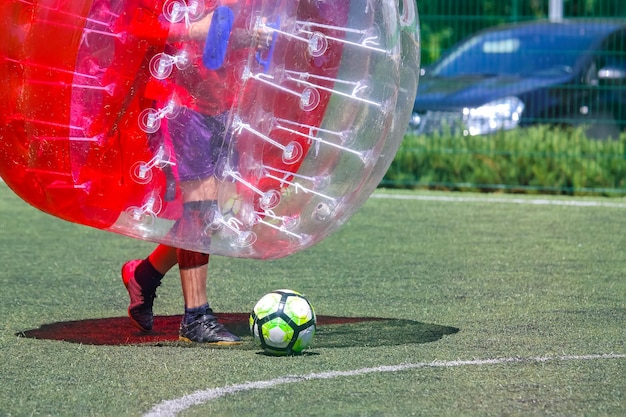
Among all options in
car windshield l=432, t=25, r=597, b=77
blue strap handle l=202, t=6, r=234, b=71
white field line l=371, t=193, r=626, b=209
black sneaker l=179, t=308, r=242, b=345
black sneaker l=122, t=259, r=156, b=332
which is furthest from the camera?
car windshield l=432, t=25, r=597, b=77

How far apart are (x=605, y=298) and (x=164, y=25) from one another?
10.3ft

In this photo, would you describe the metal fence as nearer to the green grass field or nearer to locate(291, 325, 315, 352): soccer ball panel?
the green grass field

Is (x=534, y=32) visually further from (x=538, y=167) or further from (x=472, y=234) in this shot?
(x=472, y=234)

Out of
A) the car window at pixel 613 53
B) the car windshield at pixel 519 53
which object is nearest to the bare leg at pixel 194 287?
the car windshield at pixel 519 53

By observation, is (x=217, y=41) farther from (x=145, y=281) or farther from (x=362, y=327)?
(x=362, y=327)

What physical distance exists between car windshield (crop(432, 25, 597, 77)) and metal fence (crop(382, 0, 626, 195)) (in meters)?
0.01

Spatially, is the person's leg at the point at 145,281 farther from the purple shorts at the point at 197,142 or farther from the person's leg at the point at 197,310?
the purple shorts at the point at 197,142

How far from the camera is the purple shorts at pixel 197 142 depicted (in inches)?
223

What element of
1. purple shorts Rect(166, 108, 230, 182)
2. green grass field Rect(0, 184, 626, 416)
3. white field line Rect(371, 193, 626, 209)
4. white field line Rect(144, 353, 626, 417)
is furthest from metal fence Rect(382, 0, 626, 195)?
purple shorts Rect(166, 108, 230, 182)

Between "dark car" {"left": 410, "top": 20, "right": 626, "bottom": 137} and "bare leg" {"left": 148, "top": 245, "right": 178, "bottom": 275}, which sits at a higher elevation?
"dark car" {"left": 410, "top": 20, "right": 626, "bottom": 137}

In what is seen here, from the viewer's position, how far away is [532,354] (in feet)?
19.2

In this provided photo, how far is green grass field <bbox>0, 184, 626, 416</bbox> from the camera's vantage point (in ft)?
16.4

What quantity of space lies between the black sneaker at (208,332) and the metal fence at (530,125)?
25.6ft

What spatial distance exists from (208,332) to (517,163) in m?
7.93
